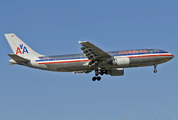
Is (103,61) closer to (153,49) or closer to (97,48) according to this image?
(97,48)

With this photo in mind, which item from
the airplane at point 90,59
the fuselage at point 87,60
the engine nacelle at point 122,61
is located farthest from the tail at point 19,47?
the engine nacelle at point 122,61

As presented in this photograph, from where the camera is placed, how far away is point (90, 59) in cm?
5538

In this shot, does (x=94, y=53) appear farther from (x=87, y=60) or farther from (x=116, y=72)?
(x=116, y=72)

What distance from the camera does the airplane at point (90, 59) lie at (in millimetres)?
54719

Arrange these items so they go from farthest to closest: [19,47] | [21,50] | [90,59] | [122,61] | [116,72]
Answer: [116,72], [19,47], [21,50], [90,59], [122,61]

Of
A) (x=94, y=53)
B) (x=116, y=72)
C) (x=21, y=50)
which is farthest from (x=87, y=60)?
(x=21, y=50)

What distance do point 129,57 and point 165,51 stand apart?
26.2 ft

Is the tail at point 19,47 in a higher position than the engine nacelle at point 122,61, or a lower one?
higher

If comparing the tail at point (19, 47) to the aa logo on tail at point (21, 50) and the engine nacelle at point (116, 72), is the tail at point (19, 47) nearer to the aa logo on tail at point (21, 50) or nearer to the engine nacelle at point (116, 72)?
the aa logo on tail at point (21, 50)

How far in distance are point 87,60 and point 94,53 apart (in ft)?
7.83

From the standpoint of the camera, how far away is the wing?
52.8m

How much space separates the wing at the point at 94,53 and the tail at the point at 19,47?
387 inches

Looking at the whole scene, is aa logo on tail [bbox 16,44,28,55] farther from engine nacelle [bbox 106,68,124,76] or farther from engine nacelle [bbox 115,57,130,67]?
engine nacelle [bbox 115,57,130,67]

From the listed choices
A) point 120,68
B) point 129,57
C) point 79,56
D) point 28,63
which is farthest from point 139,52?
point 28,63
